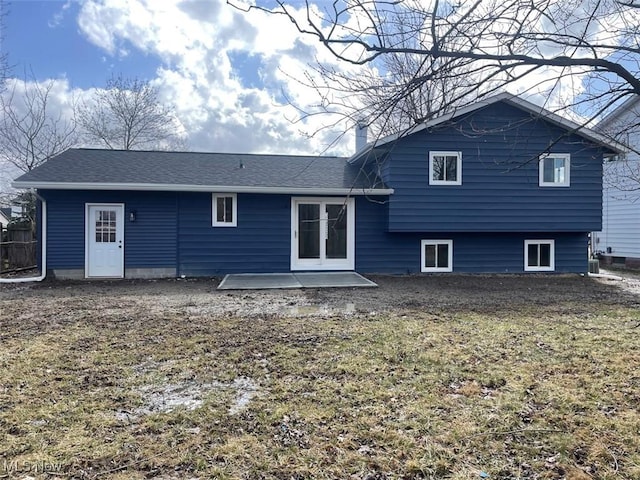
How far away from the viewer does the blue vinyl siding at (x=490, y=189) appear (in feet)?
36.5

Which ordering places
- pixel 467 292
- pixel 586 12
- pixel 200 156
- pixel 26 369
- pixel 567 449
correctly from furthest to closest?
pixel 200 156 → pixel 467 292 → pixel 26 369 → pixel 586 12 → pixel 567 449

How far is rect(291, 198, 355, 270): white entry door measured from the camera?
1166 centimetres

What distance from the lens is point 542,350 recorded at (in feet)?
15.5

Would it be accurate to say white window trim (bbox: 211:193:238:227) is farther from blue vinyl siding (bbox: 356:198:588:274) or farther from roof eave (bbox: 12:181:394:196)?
blue vinyl siding (bbox: 356:198:588:274)

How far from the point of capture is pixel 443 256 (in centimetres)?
1213

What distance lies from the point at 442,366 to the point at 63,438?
3.19 m

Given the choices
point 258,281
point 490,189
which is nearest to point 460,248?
point 490,189

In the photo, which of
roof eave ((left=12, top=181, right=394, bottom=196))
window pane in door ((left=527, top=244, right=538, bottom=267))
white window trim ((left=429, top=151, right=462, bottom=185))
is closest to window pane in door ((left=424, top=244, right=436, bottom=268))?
white window trim ((left=429, top=151, right=462, bottom=185))

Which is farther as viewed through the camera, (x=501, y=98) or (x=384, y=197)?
(x=384, y=197)

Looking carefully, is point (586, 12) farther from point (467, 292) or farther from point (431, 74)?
point (467, 292)

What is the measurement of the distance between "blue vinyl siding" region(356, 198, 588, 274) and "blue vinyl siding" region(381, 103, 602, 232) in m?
0.57

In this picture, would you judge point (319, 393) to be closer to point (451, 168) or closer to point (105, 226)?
point (451, 168)

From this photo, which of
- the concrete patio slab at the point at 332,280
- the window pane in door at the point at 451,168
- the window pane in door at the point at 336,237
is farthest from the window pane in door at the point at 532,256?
the window pane in door at the point at 336,237

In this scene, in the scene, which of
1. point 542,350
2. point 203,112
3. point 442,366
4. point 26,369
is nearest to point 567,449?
point 442,366
